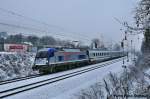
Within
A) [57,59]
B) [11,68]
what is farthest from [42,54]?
[11,68]

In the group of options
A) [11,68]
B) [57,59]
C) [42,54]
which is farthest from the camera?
[11,68]

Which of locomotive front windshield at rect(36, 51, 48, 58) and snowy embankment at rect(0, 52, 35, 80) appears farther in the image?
locomotive front windshield at rect(36, 51, 48, 58)

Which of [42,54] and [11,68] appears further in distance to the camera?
[11,68]

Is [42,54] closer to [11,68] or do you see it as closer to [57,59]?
[57,59]

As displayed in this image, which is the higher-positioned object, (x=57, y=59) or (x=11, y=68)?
(x=57, y=59)

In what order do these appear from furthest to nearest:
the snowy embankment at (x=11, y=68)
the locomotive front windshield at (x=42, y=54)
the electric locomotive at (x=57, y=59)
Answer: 1. the locomotive front windshield at (x=42, y=54)
2. the electric locomotive at (x=57, y=59)
3. the snowy embankment at (x=11, y=68)

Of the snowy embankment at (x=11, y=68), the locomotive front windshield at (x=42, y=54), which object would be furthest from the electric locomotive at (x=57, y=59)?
the snowy embankment at (x=11, y=68)

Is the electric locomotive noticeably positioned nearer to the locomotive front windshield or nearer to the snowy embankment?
the locomotive front windshield

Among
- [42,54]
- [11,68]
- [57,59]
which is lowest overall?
[11,68]

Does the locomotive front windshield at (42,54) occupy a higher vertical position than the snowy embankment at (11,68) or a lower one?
higher

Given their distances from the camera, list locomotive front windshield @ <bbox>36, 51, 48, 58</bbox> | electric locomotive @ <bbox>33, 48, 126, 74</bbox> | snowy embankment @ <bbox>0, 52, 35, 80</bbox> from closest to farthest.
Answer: snowy embankment @ <bbox>0, 52, 35, 80</bbox>
electric locomotive @ <bbox>33, 48, 126, 74</bbox>
locomotive front windshield @ <bbox>36, 51, 48, 58</bbox>

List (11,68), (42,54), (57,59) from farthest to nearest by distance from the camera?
(11,68)
(57,59)
(42,54)

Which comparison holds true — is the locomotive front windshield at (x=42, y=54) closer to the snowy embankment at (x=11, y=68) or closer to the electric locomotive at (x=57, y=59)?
the electric locomotive at (x=57, y=59)

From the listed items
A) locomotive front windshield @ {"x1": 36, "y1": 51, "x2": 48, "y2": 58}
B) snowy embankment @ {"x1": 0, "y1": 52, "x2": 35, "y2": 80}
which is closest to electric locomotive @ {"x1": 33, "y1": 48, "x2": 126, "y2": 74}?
locomotive front windshield @ {"x1": 36, "y1": 51, "x2": 48, "y2": 58}
